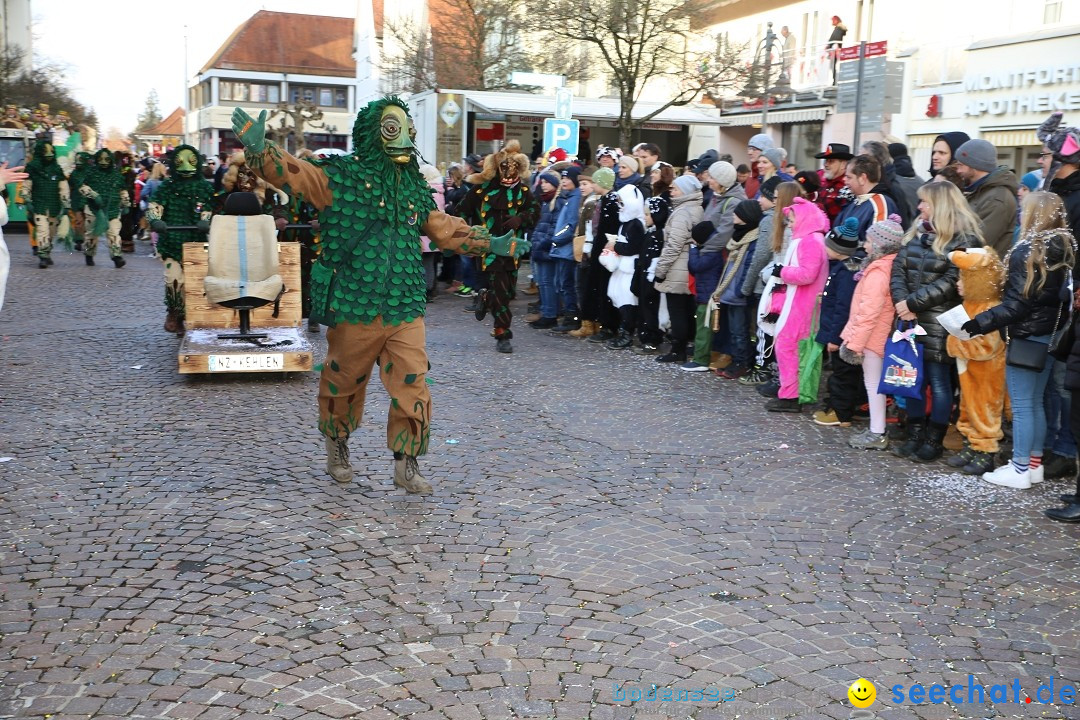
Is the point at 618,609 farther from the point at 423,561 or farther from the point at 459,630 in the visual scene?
the point at 423,561

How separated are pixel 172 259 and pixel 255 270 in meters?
1.95

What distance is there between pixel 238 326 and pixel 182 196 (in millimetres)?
1882

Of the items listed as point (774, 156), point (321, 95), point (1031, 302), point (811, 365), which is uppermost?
point (321, 95)

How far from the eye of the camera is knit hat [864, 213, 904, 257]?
765 centimetres

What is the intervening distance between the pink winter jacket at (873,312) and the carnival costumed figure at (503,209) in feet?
14.0

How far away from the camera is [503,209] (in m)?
11.3

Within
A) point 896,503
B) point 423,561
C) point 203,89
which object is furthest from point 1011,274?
point 203,89

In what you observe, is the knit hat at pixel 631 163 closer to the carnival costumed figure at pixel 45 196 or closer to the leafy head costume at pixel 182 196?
the leafy head costume at pixel 182 196

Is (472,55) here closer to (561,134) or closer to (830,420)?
(561,134)

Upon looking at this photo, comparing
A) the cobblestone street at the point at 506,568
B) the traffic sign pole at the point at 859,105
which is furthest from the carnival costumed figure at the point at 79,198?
the traffic sign pole at the point at 859,105

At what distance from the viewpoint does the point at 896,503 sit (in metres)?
6.32

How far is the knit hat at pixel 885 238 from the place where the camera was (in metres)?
7.65

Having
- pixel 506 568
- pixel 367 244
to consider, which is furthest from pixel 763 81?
pixel 506 568

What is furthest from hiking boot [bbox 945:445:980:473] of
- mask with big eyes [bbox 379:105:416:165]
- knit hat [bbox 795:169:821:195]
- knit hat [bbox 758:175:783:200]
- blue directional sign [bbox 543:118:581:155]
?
blue directional sign [bbox 543:118:581:155]
